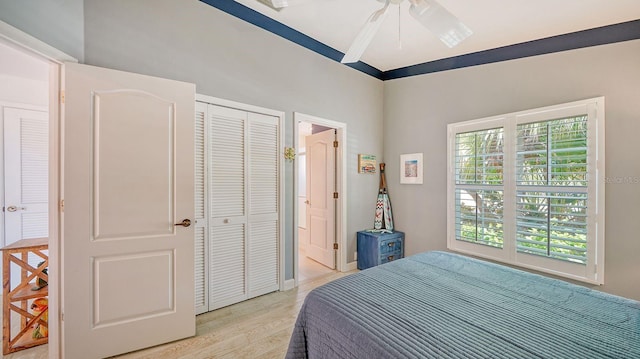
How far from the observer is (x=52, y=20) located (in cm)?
163

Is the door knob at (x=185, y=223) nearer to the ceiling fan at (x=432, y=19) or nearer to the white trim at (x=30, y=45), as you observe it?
the white trim at (x=30, y=45)

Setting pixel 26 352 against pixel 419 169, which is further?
pixel 419 169

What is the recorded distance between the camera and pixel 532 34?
8.92 feet

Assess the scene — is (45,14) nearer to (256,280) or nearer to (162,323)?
(162,323)

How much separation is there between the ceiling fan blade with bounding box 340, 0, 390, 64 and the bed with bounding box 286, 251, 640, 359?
5.62 feet

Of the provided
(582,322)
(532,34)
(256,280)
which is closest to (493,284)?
(582,322)

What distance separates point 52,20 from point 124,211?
50.7 inches

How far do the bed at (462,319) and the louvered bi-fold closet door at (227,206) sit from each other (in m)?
1.39

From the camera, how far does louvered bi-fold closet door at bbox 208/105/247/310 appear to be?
2492 mm

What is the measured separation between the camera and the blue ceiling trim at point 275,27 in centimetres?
253

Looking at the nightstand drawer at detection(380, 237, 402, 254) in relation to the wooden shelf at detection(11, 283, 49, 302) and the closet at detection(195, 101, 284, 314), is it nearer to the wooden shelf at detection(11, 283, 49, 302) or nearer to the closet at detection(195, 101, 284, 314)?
the closet at detection(195, 101, 284, 314)

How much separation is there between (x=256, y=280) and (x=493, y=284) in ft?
7.10

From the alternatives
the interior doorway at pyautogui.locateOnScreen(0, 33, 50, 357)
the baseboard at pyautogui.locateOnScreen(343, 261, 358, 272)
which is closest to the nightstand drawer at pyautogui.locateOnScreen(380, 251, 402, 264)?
the baseboard at pyautogui.locateOnScreen(343, 261, 358, 272)

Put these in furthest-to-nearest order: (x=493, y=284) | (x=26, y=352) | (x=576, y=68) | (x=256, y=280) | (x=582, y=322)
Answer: (x=256, y=280)
(x=576, y=68)
(x=26, y=352)
(x=493, y=284)
(x=582, y=322)
